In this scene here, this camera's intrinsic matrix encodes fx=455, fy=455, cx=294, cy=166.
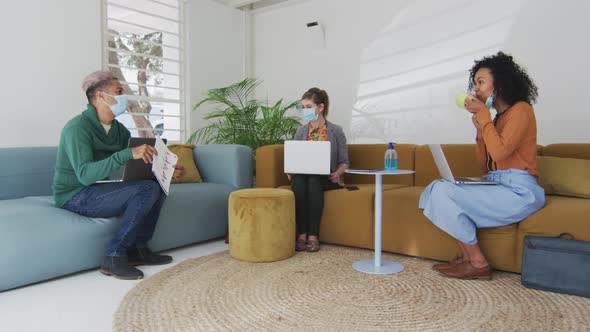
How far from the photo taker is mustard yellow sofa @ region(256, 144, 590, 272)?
7.92ft

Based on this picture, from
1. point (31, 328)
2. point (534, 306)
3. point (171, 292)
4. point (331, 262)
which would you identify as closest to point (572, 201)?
point (534, 306)

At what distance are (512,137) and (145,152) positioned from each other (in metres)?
1.99

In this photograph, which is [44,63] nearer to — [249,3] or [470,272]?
[249,3]

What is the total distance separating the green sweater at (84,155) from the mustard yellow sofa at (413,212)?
125cm

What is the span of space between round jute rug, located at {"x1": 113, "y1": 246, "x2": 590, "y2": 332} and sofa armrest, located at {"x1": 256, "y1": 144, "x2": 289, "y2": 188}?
0.91 meters

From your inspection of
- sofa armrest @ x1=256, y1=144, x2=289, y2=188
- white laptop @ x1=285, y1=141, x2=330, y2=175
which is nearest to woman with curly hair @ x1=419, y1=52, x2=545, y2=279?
white laptop @ x1=285, y1=141, x2=330, y2=175

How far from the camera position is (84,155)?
99.0 inches

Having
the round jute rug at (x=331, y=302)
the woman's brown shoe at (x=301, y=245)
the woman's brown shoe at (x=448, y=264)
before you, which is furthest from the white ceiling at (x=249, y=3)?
the woman's brown shoe at (x=448, y=264)

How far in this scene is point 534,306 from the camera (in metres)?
2.08

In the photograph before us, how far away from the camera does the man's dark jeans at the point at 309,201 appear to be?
3.17 m

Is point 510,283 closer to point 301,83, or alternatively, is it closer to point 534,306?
point 534,306

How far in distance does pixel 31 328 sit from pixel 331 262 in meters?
1.65

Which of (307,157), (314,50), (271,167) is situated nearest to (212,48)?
(314,50)

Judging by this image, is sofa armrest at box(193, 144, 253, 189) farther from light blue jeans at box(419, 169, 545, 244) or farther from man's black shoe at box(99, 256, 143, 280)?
light blue jeans at box(419, 169, 545, 244)
